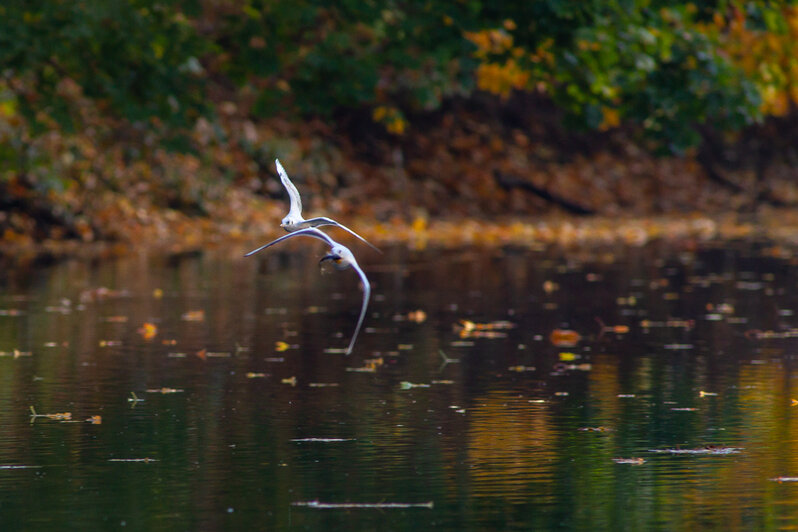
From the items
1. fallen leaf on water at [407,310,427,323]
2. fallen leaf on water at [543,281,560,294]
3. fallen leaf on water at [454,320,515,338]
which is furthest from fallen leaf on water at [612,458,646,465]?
fallen leaf on water at [543,281,560,294]

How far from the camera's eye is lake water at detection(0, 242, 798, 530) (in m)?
5.95

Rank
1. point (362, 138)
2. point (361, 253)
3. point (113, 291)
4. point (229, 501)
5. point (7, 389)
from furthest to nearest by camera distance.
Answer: point (362, 138)
point (361, 253)
point (113, 291)
point (7, 389)
point (229, 501)

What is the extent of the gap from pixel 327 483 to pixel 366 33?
1905 centimetres

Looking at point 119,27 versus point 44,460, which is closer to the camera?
point 44,460

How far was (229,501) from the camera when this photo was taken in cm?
602

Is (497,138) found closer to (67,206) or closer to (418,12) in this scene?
(67,206)

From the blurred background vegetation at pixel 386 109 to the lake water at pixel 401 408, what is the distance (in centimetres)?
244

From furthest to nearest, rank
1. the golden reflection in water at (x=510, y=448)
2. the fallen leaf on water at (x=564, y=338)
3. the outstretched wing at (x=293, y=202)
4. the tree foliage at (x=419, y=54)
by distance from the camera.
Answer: the tree foliage at (x=419, y=54)
the fallen leaf on water at (x=564, y=338)
the outstretched wing at (x=293, y=202)
the golden reflection in water at (x=510, y=448)

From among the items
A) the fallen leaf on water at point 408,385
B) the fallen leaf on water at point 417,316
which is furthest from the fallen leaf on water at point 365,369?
the fallen leaf on water at point 417,316

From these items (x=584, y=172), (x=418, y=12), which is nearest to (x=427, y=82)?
(x=418, y=12)

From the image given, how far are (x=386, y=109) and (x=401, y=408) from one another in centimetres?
1445

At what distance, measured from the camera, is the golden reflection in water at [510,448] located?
629cm

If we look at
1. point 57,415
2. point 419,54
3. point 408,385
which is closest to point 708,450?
point 408,385

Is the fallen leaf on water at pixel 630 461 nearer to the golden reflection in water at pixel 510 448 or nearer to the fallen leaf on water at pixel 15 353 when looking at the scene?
the golden reflection in water at pixel 510 448
